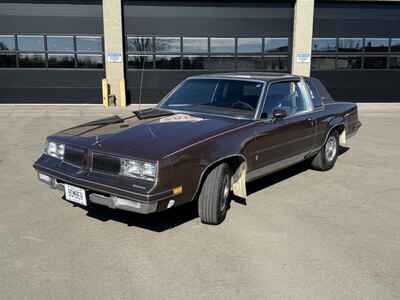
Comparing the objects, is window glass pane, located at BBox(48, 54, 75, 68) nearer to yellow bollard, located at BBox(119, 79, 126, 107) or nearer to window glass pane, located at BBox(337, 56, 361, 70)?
yellow bollard, located at BBox(119, 79, 126, 107)

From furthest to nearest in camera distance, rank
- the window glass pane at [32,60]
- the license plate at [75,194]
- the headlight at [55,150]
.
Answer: the window glass pane at [32,60] < the headlight at [55,150] < the license plate at [75,194]

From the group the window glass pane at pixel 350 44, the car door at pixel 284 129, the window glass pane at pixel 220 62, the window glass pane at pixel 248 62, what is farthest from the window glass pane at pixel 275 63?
the car door at pixel 284 129

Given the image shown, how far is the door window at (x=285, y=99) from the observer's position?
16.4 feet

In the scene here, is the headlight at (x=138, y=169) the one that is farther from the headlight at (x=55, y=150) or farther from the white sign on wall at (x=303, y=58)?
the white sign on wall at (x=303, y=58)

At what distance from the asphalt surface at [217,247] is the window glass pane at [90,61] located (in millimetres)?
11552

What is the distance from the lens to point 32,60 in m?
16.4

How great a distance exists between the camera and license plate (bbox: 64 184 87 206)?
378cm

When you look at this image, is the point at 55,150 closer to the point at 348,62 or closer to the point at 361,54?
the point at 348,62

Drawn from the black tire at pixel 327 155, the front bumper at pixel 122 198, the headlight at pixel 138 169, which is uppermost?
the headlight at pixel 138 169

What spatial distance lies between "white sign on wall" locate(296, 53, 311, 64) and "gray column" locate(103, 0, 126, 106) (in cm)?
759

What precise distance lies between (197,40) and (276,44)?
3506 millimetres

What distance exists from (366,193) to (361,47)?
1393cm

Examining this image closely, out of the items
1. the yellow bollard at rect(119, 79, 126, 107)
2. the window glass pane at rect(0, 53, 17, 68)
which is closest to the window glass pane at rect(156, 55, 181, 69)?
the yellow bollard at rect(119, 79, 126, 107)

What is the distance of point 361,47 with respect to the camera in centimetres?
1738
